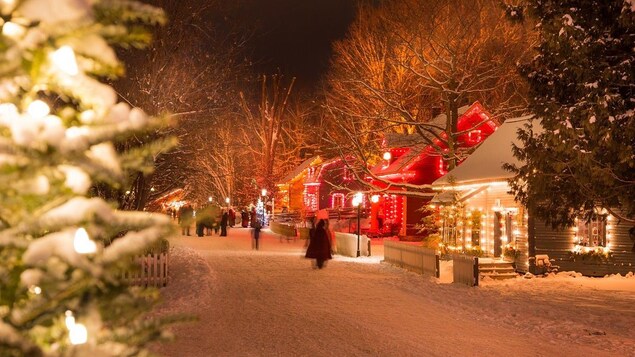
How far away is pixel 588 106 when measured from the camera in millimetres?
14680

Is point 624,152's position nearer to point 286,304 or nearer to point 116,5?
point 286,304

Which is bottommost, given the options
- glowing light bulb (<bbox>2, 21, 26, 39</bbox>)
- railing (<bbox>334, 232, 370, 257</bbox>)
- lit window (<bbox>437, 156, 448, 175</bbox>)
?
railing (<bbox>334, 232, 370, 257</bbox>)

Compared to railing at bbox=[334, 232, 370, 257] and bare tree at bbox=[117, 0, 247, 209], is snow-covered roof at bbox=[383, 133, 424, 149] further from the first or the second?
bare tree at bbox=[117, 0, 247, 209]

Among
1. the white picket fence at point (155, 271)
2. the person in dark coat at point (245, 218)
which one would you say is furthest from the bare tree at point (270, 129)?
the white picket fence at point (155, 271)

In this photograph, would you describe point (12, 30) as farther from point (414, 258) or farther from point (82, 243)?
point (414, 258)

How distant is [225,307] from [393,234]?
3139 cm

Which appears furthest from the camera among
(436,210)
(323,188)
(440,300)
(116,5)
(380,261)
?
(323,188)

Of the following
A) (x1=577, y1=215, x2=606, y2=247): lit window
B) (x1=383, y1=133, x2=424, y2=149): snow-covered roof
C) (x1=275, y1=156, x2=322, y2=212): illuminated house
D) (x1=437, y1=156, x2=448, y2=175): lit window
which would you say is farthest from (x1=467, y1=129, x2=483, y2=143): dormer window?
(x1=275, y1=156, x2=322, y2=212): illuminated house

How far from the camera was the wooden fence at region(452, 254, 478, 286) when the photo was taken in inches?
774

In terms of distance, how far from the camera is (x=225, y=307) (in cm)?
1438

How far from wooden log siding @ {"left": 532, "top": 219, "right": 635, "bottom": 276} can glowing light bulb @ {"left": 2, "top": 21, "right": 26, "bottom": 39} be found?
22.9 meters

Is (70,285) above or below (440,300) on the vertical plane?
above

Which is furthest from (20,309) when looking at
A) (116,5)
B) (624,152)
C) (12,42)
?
(624,152)

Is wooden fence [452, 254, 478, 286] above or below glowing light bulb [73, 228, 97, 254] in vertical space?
below
